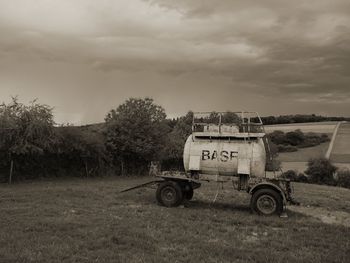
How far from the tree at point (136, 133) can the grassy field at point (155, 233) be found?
17572 mm

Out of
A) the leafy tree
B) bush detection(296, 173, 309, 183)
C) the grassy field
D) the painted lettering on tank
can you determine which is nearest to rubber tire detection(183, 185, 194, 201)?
the grassy field

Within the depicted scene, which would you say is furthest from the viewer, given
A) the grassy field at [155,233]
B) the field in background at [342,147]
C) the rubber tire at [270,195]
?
the field in background at [342,147]

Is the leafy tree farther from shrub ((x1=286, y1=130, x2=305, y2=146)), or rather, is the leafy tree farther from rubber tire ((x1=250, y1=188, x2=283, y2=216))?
shrub ((x1=286, y1=130, x2=305, y2=146))

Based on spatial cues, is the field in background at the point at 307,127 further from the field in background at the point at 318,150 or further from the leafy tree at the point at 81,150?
the leafy tree at the point at 81,150

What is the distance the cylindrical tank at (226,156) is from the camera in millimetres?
19594

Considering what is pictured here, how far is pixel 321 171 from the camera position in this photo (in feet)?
194

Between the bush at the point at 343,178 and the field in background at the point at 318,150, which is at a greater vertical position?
the field in background at the point at 318,150

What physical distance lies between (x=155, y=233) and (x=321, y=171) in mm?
49368

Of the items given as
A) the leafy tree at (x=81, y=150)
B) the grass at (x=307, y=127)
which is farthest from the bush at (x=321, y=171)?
the leafy tree at (x=81, y=150)

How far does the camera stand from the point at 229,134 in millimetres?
20062

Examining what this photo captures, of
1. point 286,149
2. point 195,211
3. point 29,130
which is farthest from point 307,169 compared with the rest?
point 195,211

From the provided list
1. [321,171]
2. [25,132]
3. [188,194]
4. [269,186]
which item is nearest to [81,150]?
[25,132]

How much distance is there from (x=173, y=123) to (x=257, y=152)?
4725 centimetres

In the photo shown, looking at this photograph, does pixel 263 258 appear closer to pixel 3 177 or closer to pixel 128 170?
pixel 3 177
